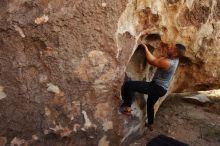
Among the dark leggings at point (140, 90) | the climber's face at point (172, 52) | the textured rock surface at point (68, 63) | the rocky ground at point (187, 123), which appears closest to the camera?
the textured rock surface at point (68, 63)

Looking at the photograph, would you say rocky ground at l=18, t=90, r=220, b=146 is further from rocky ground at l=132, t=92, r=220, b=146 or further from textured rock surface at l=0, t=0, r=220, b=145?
textured rock surface at l=0, t=0, r=220, b=145

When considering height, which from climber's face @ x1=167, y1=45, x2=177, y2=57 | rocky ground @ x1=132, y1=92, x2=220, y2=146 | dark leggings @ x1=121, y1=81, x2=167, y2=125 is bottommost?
rocky ground @ x1=132, y1=92, x2=220, y2=146

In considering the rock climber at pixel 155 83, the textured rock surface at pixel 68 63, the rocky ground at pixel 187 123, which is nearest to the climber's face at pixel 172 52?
the rock climber at pixel 155 83

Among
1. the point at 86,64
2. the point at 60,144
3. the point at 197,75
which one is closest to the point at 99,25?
the point at 86,64

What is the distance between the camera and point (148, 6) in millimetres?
5031

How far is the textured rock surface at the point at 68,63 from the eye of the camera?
427 centimetres

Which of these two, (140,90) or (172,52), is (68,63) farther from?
(172,52)

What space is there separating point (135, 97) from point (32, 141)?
1.59 meters

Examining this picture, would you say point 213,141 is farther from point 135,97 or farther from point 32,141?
point 32,141

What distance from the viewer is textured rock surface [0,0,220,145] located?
4.27m

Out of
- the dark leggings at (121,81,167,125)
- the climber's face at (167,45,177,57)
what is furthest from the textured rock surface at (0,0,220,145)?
the climber's face at (167,45,177,57)

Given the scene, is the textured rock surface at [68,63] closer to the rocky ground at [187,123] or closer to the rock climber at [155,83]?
the rock climber at [155,83]

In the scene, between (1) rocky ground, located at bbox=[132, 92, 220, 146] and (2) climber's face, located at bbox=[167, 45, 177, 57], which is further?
(1) rocky ground, located at bbox=[132, 92, 220, 146]

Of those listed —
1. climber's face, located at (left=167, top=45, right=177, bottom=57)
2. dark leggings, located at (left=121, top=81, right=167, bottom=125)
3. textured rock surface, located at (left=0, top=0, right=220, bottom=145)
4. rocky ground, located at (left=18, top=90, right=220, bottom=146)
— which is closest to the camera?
textured rock surface, located at (left=0, top=0, right=220, bottom=145)
